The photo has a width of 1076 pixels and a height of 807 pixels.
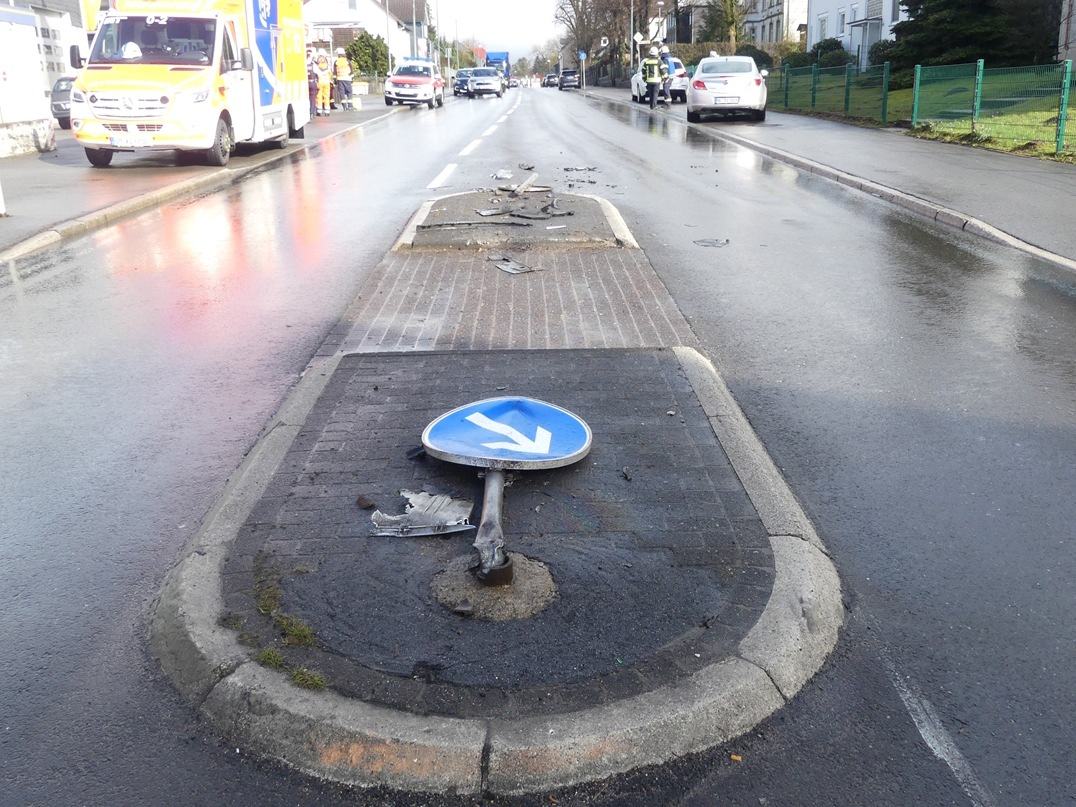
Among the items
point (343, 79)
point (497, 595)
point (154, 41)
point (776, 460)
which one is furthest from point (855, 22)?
point (497, 595)

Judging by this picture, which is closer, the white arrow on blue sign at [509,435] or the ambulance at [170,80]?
the white arrow on blue sign at [509,435]

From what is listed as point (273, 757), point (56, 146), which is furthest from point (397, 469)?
point (56, 146)

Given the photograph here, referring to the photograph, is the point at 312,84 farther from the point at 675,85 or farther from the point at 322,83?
the point at 675,85

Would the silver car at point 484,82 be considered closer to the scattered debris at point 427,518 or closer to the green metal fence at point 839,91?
the green metal fence at point 839,91

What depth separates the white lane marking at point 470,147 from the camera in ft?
69.4

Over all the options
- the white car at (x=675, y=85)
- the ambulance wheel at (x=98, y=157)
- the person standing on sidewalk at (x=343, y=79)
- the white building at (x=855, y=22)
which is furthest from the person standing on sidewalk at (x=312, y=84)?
the white building at (x=855, y=22)

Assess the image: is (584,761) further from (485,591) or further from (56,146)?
(56,146)

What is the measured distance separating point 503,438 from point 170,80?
14.7 metres

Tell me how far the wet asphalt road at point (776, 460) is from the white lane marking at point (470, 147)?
986cm

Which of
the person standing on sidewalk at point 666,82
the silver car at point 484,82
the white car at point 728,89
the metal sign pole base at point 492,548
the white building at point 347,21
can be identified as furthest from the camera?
the white building at point 347,21

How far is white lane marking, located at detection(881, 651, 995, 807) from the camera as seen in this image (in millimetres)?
2600

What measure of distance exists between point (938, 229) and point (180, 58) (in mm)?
13200

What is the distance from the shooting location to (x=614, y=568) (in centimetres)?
355

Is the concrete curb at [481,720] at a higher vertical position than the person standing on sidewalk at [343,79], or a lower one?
lower
